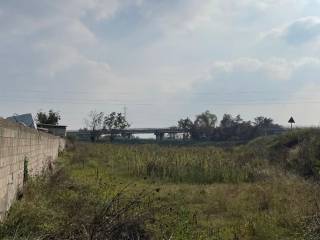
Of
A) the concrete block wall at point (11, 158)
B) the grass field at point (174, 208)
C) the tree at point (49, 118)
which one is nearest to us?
the grass field at point (174, 208)

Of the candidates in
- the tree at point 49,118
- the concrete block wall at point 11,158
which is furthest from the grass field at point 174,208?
the tree at point 49,118

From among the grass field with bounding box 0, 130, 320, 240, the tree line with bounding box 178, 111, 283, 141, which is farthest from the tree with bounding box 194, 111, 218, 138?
the grass field with bounding box 0, 130, 320, 240

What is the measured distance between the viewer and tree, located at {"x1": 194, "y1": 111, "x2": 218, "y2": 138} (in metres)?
92.1

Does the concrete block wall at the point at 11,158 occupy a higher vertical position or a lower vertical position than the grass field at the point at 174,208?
higher

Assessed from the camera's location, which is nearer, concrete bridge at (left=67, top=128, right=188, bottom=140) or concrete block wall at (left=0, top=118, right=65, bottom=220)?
concrete block wall at (left=0, top=118, right=65, bottom=220)

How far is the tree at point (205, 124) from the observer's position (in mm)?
92050

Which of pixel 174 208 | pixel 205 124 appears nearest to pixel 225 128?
pixel 205 124

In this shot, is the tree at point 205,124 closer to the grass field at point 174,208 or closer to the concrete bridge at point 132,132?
the concrete bridge at point 132,132

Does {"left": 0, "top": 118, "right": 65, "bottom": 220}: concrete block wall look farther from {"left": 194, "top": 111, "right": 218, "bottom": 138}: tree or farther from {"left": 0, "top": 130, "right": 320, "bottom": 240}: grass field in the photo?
{"left": 194, "top": 111, "right": 218, "bottom": 138}: tree

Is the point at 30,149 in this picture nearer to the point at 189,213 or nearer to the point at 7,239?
the point at 189,213

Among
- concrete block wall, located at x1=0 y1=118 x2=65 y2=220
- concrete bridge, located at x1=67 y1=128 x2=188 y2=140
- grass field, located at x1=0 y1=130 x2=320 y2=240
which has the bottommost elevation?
grass field, located at x1=0 y1=130 x2=320 y2=240

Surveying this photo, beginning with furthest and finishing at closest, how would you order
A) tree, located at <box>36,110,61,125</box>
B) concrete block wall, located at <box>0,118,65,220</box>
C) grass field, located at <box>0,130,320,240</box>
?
tree, located at <box>36,110,61,125</box> → concrete block wall, located at <box>0,118,65,220</box> → grass field, located at <box>0,130,320,240</box>

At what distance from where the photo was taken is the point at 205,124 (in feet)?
324

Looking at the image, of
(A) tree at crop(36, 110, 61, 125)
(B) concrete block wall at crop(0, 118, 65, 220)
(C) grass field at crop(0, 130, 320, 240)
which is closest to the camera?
(C) grass field at crop(0, 130, 320, 240)
